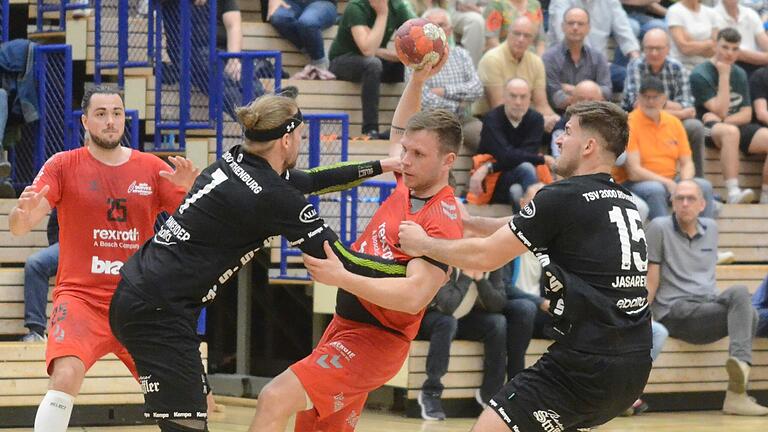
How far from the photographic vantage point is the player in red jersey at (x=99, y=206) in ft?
21.6

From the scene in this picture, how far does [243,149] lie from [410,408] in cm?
441

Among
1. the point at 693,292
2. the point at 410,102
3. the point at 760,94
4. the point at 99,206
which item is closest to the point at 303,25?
the point at 693,292

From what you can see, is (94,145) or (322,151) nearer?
(94,145)

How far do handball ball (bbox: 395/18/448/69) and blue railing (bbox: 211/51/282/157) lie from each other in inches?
126

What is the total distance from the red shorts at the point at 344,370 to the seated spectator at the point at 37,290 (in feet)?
11.8

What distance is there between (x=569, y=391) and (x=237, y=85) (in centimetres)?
552

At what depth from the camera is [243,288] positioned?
1048 cm

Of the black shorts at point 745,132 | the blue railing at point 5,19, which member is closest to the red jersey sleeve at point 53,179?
the blue railing at point 5,19

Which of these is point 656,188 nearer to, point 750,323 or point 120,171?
point 750,323

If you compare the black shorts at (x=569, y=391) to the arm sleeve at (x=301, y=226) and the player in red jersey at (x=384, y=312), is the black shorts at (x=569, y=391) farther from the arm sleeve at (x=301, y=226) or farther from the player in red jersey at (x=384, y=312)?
the arm sleeve at (x=301, y=226)

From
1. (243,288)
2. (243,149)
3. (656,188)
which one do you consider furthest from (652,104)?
(243,149)

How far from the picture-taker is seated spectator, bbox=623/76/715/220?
36.1 feet

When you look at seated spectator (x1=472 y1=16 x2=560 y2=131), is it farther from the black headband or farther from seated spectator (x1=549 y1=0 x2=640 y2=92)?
the black headband

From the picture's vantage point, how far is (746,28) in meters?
13.0
